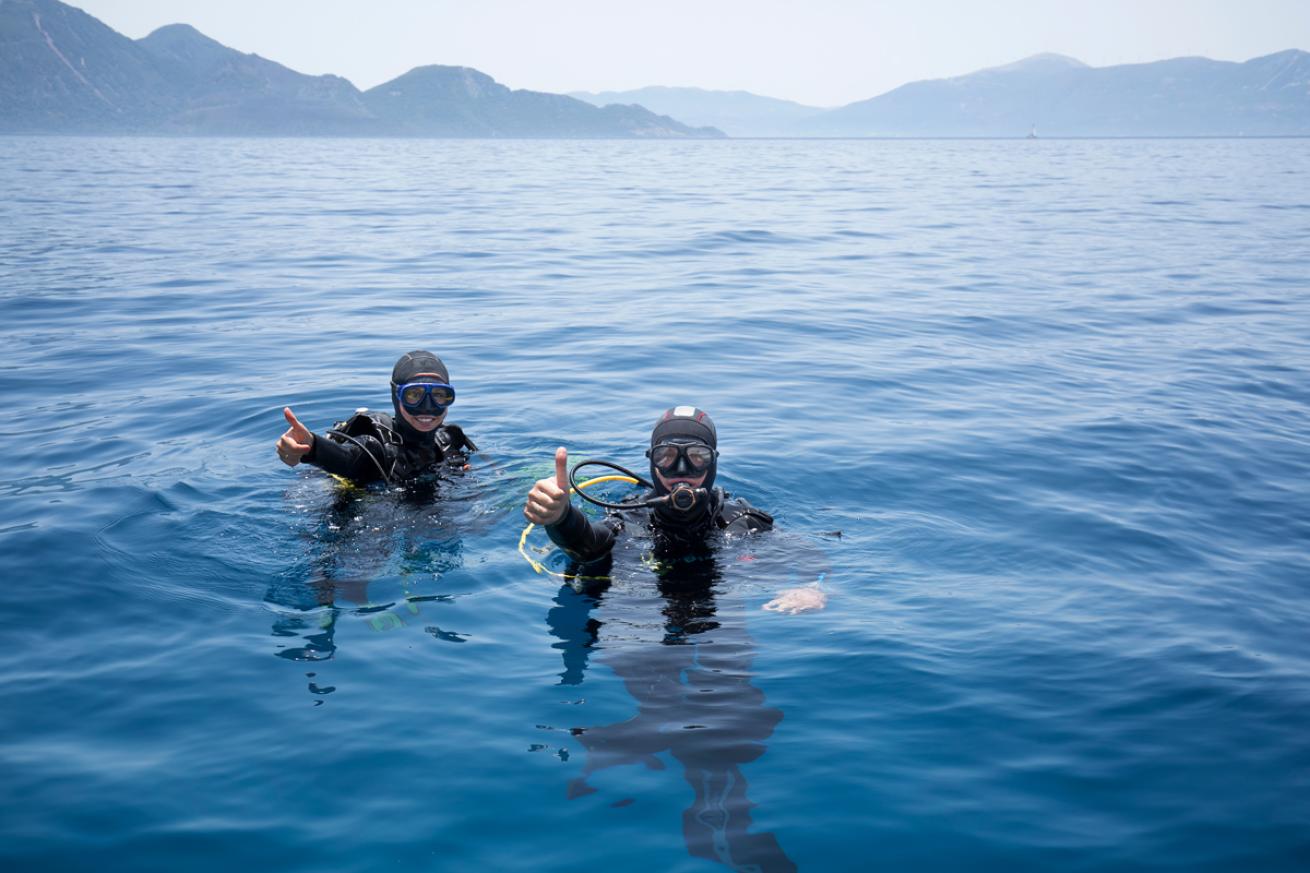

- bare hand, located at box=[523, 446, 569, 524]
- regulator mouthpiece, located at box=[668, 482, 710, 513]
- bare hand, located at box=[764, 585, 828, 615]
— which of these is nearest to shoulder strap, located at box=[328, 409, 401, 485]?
regulator mouthpiece, located at box=[668, 482, 710, 513]

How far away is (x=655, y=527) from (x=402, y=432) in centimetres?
231

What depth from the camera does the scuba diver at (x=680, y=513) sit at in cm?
532

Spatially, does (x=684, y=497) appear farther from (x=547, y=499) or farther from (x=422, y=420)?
(x=422, y=420)

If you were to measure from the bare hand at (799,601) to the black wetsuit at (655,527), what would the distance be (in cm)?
60

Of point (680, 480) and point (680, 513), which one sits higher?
point (680, 480)

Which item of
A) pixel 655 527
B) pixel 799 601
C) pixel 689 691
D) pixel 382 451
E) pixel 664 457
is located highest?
pixel 664 457

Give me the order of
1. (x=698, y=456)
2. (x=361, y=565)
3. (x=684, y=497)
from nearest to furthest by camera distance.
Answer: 1. (x=684, y=497)
2. (x=698, y=456)
3. (x=361, y=565)

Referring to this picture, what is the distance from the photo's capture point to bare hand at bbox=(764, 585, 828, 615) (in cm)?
555

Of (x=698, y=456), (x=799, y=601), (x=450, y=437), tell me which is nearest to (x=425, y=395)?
(x=450, y=437)

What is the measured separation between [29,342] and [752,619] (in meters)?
11.3

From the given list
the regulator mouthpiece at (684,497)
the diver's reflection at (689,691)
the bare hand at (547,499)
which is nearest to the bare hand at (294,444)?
the diver's reflection at (689,691)

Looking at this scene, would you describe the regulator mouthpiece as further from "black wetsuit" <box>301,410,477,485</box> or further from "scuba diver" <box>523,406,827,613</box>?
"black wetsuit" <box>301,410,477,485</box>

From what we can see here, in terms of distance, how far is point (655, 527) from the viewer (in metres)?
5.96

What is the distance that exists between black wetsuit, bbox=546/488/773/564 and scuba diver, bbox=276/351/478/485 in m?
1.61
